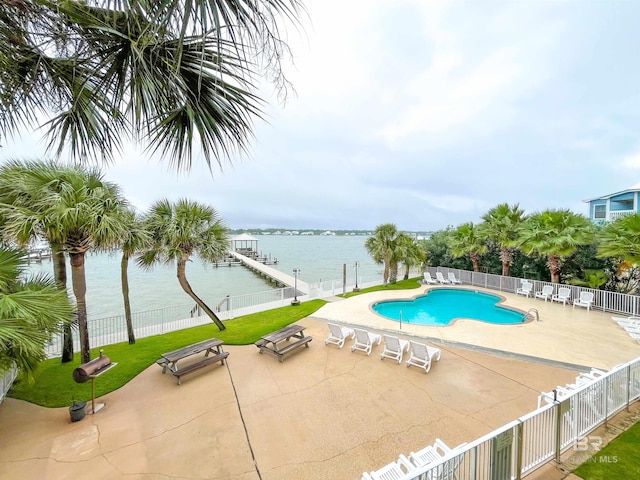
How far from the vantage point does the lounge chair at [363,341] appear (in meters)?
8.16

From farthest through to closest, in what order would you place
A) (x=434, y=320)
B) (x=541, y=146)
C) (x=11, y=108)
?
(x=541, y=146), (x=434, y=320), (x=11, y=108)

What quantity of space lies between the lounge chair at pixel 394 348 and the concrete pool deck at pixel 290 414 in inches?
12.7

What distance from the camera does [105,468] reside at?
4184mm

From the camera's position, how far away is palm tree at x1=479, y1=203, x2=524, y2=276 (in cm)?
1611

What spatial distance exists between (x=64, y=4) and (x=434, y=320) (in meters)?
14.4

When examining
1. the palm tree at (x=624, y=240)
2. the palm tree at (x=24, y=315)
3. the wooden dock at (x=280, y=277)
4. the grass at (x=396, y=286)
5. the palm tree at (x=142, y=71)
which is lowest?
the wooden dock at (x=280, y=277)

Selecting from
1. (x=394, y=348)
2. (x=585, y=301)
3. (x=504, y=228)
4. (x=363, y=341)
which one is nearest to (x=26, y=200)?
(x=363, y=341)

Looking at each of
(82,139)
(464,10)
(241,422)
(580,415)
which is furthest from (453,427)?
(464,10)

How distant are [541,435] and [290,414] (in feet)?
13.7

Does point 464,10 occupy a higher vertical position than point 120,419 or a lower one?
higher

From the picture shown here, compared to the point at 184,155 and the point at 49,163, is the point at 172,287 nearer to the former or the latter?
the point at 49,163

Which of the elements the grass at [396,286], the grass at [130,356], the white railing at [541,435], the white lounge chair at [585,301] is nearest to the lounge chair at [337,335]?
the grass at [130,356]

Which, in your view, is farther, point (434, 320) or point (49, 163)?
point (434, 320)

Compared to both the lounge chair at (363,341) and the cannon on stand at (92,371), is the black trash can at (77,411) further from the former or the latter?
the lounge chair at (363,341)
